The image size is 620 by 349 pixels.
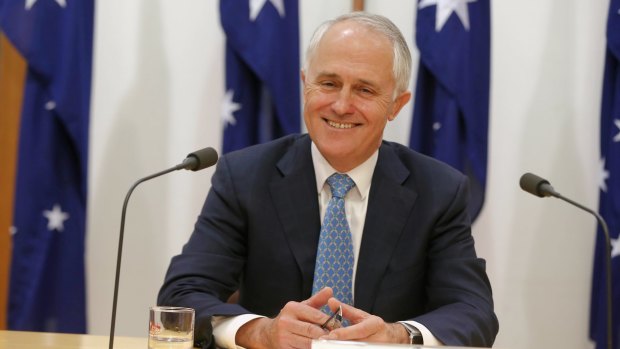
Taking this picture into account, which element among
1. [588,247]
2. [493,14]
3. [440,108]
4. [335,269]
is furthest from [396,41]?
[588,247]

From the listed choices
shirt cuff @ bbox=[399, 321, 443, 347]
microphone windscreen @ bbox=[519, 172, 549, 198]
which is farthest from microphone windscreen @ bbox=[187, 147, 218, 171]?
microphone windscreen @ bbox=[519, 172, 549, 198]

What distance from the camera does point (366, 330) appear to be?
215 centimetres

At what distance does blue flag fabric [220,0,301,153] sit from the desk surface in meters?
1.90

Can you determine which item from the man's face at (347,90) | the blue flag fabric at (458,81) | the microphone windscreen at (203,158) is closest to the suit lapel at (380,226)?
the man's face at (347,90)

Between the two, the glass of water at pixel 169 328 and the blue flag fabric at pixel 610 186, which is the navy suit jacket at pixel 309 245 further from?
the blue flag fabric at pixel 610 186

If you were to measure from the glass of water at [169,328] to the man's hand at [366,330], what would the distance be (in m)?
0.37

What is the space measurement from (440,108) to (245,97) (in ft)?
3.53

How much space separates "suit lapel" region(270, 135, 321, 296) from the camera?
2.71 m

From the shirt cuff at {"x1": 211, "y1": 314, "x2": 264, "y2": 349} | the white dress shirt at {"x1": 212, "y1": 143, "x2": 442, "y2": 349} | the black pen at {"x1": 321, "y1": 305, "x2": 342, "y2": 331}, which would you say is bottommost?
the shirt cuff at {"x1": 211, "y1": 314, "x2": 264, "y2": 349}

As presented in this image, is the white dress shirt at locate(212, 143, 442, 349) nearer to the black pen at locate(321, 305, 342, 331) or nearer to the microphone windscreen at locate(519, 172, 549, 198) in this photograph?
the black pen at locate(321, 305, 342, 331)

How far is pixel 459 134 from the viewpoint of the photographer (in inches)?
173

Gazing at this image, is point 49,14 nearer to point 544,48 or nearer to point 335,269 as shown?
point 335,269

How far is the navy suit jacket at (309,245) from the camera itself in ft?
8.81

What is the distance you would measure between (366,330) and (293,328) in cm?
20
